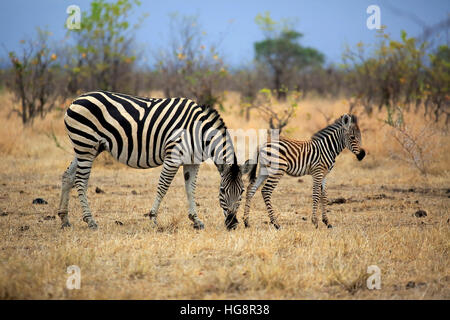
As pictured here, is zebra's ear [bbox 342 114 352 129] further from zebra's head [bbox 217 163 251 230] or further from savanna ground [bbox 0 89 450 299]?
zebra's head [bbox 217 163 251 230]

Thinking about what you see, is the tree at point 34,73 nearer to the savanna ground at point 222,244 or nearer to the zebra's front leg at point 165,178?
the savanna ground at point 222,244

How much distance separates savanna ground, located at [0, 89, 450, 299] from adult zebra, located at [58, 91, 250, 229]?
529 millimetres

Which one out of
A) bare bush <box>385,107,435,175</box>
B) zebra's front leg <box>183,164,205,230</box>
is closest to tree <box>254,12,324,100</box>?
bare bush <box>385,107,435,175</box>

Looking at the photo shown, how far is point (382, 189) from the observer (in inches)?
371

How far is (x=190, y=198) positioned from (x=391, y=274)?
115 inches

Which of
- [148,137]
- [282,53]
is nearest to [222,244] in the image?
[148,137]

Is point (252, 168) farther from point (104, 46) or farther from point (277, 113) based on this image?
point (104, 46)

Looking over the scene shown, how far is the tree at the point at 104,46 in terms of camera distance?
68.4 feet

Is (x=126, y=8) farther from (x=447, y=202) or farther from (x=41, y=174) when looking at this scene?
(x=447, y=202)

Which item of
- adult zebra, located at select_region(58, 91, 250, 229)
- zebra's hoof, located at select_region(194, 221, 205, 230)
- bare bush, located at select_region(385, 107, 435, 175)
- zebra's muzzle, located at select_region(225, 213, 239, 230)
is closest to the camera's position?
Result: zebra's muzzle, located at select_region(225, 213, 239, 230)

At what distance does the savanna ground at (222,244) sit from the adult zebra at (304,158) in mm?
425

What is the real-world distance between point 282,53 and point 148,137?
29.9 meters

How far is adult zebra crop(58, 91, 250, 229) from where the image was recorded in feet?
21.4

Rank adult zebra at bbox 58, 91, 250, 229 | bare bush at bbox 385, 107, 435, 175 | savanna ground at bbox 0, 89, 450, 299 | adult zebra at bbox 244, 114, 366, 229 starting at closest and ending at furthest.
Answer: savanna ground at bbox 0, 89, 450, 299 → adult zebra at bbox 58, 91, 250, 229 → adult zebra at bbox 244, 114, 366, 229 → bare bush at bbox 385, 107, 435, 175
